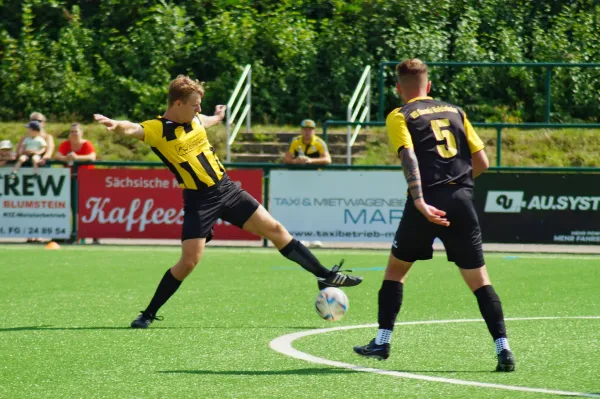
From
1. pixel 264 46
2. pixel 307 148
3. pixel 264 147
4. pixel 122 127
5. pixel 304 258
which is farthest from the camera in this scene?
pixel 264 46

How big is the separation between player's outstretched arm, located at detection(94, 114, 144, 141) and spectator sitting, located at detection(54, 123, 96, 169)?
938 cm

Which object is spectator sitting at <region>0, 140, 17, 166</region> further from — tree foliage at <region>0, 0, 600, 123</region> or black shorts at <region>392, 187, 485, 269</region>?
black shorts at <region>392, 187, 485, 269</region>

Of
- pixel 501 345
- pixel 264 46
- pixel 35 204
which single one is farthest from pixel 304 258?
pixel 264 46

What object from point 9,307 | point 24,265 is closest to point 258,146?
point 24,265

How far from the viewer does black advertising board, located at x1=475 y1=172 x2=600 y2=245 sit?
16.7m

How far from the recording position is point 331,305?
8391 millimetres

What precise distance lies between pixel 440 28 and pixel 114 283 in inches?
673

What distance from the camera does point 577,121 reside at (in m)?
23.1

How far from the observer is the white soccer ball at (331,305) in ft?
27.5

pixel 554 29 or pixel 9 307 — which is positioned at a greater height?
pixel 554 29

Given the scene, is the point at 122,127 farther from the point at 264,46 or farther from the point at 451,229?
the point at 264,46

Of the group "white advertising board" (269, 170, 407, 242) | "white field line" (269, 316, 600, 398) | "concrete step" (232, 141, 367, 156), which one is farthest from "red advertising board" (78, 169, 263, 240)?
"white field line" (269, 316, 600, 398)

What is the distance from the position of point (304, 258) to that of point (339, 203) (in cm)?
817

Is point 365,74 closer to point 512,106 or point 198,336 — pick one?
point 512,106
